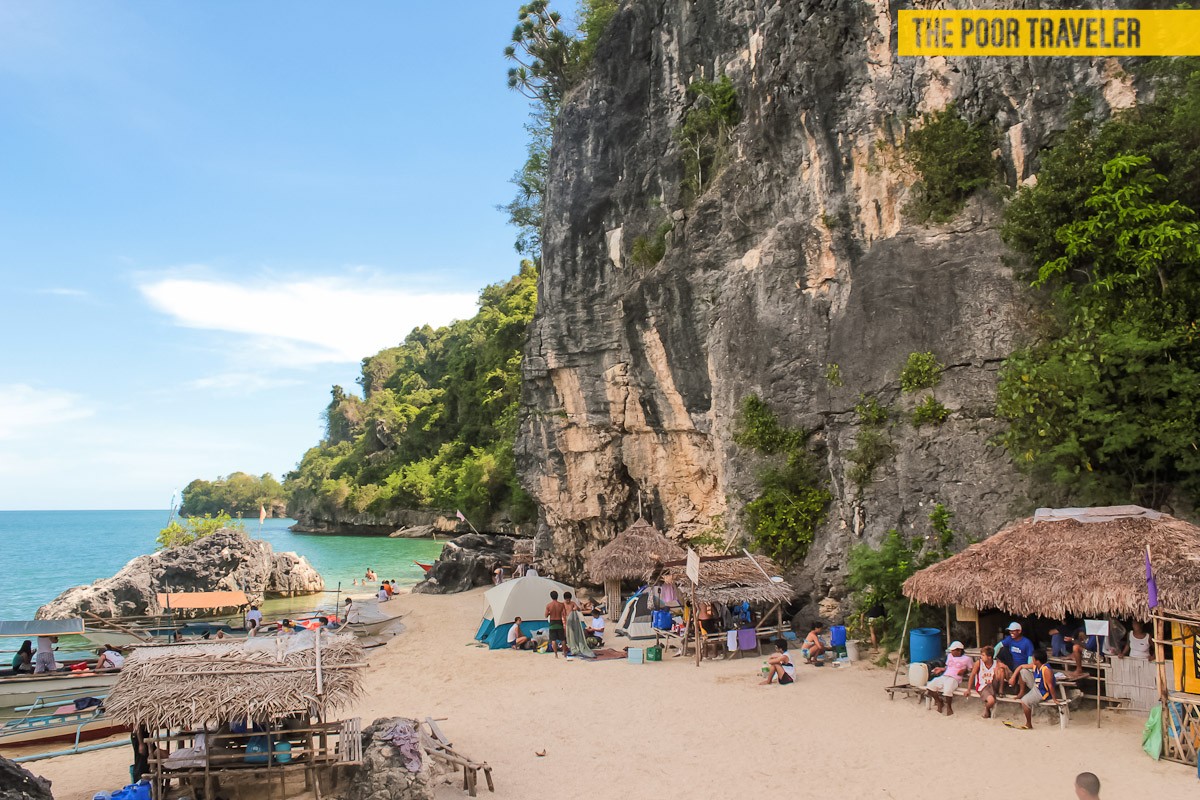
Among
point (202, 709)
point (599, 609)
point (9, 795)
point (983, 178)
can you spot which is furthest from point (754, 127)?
point (9, 795)

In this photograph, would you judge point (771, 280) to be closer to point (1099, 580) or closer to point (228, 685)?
point (1099, 580)

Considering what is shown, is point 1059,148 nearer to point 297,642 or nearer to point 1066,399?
point 1066,399

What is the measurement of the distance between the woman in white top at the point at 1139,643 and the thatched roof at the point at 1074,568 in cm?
38

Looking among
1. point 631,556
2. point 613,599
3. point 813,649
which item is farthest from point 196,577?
point 813,649

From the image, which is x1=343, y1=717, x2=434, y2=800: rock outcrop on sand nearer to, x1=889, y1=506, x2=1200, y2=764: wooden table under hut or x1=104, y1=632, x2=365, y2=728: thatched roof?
x1=104, y1=632, x2=365, y2=728: thatched roof

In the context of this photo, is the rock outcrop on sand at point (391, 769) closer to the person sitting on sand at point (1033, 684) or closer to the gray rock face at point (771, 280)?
the person sitting on sand at point (1033, 684)

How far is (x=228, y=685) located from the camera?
7.84 metres

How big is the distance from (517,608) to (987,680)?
30.8 feet

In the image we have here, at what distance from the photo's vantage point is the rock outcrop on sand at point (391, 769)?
24.9 feet

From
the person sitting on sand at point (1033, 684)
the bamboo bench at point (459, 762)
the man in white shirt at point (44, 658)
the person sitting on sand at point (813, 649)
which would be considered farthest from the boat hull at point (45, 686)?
the person sitting on sand at point (1033, 684)

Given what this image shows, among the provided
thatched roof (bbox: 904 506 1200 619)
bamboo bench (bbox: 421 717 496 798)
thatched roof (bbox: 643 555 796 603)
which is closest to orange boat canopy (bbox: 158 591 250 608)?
thatched roof (bbox: 643 555 796 603)

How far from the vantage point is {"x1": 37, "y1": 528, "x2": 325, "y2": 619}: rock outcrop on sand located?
23500mm

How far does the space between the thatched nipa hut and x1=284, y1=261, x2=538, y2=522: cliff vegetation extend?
21.3 m

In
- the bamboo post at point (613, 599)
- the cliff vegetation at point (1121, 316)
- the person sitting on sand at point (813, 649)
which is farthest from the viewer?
the bamboo post at point (613, 599)
